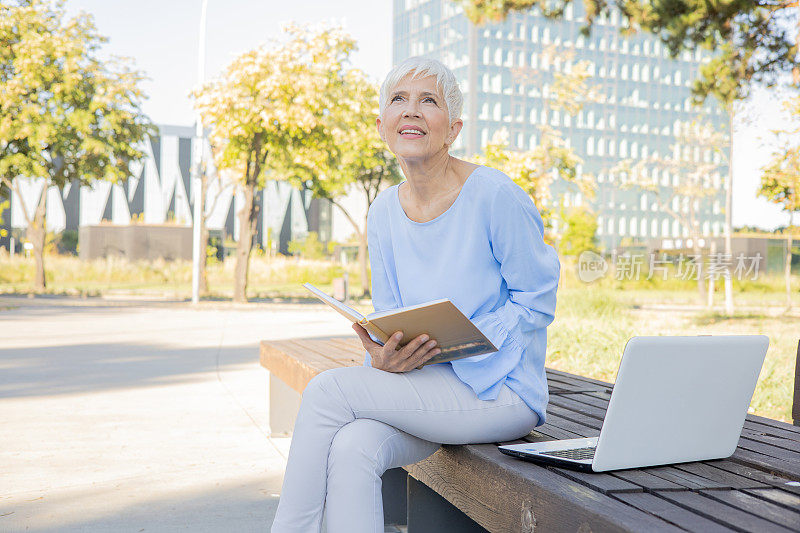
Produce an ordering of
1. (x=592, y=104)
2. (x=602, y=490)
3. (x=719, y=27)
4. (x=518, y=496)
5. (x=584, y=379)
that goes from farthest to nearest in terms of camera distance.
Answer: (x=592, y=104) < (x=719, y=27) < (x=584, y=379) < (x=518, y=496) < (x=602, y=490)

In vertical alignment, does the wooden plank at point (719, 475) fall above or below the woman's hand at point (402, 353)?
below

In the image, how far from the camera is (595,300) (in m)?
11.2

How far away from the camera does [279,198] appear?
48.6m

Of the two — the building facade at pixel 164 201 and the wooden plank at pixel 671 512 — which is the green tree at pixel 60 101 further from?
the building facade at pixel 164 201

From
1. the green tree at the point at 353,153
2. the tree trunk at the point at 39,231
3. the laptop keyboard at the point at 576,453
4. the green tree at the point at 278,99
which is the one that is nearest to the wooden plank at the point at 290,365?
the laptop keyboard at the point at 576,453

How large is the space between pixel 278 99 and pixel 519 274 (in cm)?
1729

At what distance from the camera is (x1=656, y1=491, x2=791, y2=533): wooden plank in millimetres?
1298

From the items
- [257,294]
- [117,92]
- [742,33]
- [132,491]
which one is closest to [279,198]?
[257,294]

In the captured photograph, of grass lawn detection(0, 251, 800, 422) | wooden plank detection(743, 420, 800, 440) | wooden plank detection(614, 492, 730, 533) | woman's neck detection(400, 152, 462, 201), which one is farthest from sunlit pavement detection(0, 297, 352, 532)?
wooden plank detection(614, 492, 730, 533)

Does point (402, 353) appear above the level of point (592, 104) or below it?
below

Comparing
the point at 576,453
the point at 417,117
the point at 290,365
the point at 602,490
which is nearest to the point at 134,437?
the point at 290,365

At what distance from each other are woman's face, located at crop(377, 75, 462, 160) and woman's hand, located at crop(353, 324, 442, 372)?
53 cm

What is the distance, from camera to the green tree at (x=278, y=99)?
59.7ft

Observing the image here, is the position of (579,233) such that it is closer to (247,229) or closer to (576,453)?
(247,229)
